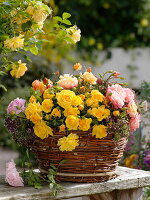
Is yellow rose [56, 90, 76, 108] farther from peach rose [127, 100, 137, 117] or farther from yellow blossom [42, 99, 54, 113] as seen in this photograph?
peach rose [127, 100, 137, 117]

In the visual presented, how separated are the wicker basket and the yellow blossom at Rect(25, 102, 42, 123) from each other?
0.09m

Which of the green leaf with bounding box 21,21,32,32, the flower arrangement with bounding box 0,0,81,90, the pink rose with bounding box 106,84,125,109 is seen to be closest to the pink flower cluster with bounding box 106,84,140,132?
the pink rose with bounding box 106,84,125,109

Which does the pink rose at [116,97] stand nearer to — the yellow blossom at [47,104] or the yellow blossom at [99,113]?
the yellow blossom at [99,113]

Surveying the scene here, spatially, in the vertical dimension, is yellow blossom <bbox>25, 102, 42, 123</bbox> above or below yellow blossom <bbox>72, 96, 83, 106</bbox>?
below

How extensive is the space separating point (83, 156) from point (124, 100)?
0.29 m

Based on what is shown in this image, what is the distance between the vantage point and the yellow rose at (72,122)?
1931 mm

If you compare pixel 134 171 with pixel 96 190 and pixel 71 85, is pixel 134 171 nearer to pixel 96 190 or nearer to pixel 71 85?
pixel 96 190

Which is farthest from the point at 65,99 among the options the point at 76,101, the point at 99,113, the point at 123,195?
the point at 123,195

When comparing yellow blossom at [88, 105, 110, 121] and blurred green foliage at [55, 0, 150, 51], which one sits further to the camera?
blurred green foliage at [55, 0, 150, 51]

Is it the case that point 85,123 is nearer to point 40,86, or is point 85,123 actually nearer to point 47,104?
point 47,104

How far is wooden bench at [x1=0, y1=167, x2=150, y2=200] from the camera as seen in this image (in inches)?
75.1

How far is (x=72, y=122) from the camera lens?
6.33ft

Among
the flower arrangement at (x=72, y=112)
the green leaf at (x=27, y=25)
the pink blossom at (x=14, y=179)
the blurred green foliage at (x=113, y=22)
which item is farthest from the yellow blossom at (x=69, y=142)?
the blurred green foliage at (x=113, y=22)

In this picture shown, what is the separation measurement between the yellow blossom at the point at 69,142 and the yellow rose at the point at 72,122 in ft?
0.11
